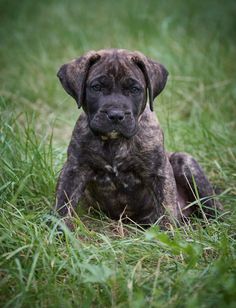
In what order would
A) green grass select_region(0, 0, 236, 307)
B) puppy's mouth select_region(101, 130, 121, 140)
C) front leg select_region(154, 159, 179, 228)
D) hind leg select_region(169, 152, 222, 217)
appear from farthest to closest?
hind leg select_region(169, 152, 222, 217) → front leg select_region(154, 159, 179, 228) → puppy's mouth select_region(101, 130, 121, 140) → green grass select_region(0, 0, 236, 307)

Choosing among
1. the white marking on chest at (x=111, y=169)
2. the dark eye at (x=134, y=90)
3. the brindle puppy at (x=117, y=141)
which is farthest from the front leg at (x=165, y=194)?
the dark eye at (x=134, y=90)

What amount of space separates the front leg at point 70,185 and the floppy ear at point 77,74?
60 cm

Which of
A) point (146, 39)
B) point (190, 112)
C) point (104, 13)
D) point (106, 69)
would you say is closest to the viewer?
point (106, 69)

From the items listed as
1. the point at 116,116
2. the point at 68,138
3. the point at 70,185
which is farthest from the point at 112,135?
the point at 68,138

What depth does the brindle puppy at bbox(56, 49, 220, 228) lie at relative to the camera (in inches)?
198

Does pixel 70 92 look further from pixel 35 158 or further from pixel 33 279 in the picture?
pixel 33 279

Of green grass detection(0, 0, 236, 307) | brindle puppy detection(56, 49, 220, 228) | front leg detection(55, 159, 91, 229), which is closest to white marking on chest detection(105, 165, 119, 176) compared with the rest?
brindle puppy detection(56, 49, 220, 228)

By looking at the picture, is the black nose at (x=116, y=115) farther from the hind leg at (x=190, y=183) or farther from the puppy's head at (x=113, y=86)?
the hind leg at (x=190, y=183)

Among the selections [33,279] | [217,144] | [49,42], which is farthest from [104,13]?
[33,279]

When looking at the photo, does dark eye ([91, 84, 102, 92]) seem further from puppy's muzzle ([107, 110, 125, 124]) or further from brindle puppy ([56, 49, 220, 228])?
puppy's muzzle ([107, 110, 125, 124])

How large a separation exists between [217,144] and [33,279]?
136 inches

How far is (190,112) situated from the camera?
8.18 meters

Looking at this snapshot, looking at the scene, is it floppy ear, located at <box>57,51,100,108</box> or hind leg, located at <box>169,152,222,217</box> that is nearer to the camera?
floppy ear, located at <box>57,51,100,108</box>

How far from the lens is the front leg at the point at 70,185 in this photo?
530 cm
